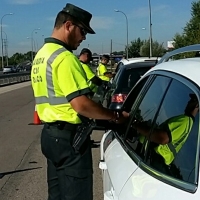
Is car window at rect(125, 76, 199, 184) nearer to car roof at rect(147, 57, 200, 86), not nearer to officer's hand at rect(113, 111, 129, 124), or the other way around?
car roof at rect(147, 57, 200, 86)

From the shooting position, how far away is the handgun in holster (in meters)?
3.39

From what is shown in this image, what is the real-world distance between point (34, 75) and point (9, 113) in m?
12.7

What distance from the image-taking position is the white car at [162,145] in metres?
2.13

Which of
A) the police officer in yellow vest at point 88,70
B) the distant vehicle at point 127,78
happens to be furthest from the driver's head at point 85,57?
the distant vehicle at point 127,78

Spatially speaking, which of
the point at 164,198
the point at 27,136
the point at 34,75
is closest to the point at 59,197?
the point at 34,75

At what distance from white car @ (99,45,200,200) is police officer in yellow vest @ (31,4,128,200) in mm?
209

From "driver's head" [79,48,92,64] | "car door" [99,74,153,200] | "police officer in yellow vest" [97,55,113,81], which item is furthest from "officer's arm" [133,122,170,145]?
"police officer in yellow vest" [97,55,113,81]

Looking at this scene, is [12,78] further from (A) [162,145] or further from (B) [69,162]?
(A) [162,145]

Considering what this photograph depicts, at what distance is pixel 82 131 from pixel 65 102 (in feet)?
0.78

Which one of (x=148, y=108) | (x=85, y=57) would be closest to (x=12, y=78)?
(x=85, y=57)

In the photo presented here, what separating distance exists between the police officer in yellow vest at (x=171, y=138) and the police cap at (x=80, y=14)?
106cm

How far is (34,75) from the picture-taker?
3676mm

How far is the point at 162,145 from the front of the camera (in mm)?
2619

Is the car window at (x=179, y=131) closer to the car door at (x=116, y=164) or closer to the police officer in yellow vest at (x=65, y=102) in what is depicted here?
the car door at (x=116, y=164)
